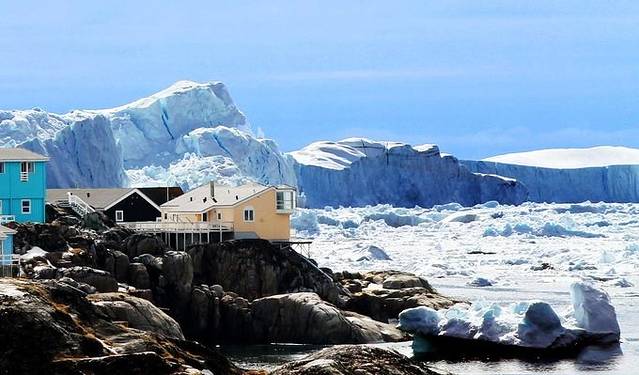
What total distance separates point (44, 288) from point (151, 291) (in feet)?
86.5

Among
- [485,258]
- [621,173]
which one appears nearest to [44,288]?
[485,258]

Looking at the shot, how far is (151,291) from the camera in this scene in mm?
35281

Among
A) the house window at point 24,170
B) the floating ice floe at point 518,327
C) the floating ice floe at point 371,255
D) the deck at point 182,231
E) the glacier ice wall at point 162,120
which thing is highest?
the glacier ice wall at point 162,120

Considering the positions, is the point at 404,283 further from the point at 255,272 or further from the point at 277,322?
the point at 277,322

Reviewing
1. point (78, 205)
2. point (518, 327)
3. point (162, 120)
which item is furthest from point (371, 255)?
point (162, 120)

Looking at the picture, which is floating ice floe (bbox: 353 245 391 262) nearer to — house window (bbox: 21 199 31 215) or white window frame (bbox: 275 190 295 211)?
white window frame (bbox: 275 190 295 211)

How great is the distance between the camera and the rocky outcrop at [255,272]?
128 feet

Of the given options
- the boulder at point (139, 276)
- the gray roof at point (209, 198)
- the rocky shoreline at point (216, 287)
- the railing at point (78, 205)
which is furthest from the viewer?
the gray roof at point (209, 198)

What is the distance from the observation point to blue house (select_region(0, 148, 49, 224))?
144 feet

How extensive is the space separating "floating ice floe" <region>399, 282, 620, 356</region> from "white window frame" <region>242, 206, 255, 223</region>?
46.2ft

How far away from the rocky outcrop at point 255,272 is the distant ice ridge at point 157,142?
3871 cm

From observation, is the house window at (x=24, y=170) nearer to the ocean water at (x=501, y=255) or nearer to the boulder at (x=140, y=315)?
the ocean water at (x=501, y=255)

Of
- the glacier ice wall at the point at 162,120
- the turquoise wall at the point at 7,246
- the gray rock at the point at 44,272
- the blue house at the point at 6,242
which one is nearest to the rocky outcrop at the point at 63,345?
the gray rock at the point at 44,272

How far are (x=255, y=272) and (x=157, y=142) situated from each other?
5899 centimetres
